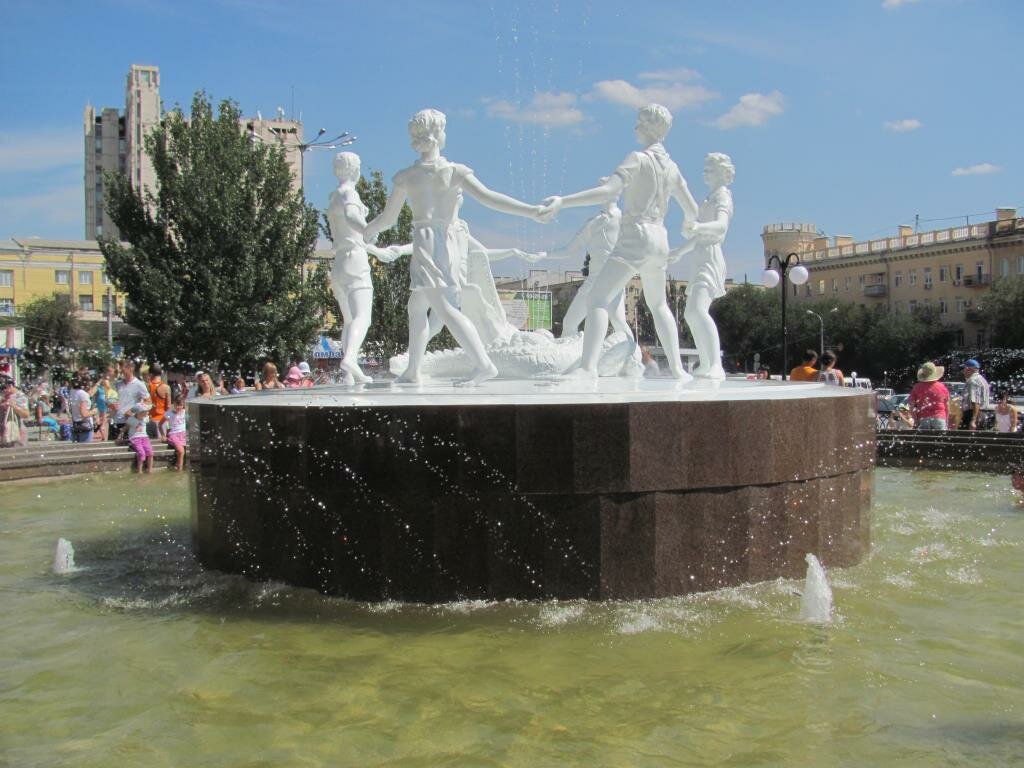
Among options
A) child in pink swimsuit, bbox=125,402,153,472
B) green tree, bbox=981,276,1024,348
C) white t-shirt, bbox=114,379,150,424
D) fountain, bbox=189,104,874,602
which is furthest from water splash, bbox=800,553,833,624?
green tree, bbox=981,276,1024,348

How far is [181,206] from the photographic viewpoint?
88.7ft

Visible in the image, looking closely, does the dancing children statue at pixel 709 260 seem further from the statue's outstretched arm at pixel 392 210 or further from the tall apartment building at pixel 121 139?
the tall apartment building at pixel 121 139

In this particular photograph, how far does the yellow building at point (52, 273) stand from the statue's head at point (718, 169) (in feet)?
258

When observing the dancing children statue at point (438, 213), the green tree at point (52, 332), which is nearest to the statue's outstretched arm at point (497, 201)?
the dancing children statue at point (438, 213)

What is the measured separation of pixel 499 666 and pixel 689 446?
82.8 inches

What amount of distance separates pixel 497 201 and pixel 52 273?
3388 inches

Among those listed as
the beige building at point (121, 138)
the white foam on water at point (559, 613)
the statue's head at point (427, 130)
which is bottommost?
the white foam on water at point (559, 613)

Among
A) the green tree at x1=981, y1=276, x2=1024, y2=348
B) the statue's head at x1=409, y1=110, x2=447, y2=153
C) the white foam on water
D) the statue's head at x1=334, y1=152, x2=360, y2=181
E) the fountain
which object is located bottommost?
the white foam on water

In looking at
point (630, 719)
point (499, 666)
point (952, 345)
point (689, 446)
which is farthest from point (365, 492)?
point (952, 345)

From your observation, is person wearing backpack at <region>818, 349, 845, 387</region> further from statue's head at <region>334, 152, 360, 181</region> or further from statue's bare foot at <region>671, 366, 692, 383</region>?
statue's head at <region>334, 152, 360, 181</region>

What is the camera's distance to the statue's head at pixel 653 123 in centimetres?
841

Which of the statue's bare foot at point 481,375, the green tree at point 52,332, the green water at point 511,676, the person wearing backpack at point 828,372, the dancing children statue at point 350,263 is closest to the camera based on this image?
the green water at point 511,676

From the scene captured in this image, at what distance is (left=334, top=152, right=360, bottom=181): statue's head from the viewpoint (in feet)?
36.9

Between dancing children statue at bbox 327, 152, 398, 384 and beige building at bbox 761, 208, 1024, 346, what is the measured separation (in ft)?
194
